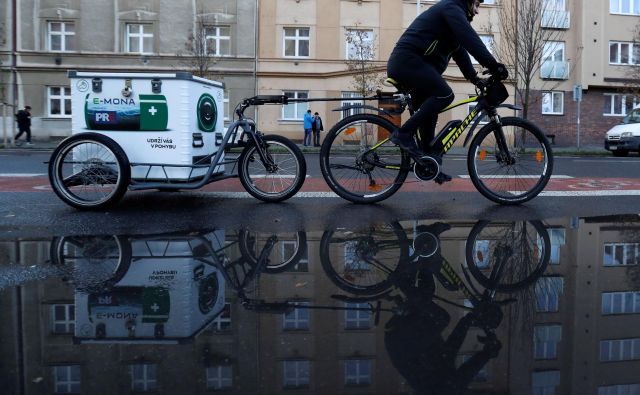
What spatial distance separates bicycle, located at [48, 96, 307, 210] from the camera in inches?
260

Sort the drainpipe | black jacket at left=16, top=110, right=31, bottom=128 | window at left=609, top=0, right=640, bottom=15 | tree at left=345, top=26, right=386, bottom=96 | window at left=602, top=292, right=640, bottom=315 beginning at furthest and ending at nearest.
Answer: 1. window at left=609, top=0, right=640, bottom=15
2. the drainpipe
3. tree at left=345, top=26, right=386, bottom=96
4. black jacket at left=16, top=110, right=31, bottom=128
5. window at left=602, top=292, right=640, bottom=315

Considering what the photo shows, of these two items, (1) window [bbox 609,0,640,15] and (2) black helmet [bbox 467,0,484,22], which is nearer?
(2) black helmet [bbox 467,0,484,22]

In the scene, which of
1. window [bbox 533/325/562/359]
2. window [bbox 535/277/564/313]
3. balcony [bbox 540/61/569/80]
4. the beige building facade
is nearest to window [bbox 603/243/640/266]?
window [bbox 535/277/564/313]

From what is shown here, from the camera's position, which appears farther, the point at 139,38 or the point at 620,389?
the point at 139,38

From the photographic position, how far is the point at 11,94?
37.3 meters

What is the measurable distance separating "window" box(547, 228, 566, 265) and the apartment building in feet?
109

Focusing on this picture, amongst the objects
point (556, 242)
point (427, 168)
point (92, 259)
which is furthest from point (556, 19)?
point (92, 259)

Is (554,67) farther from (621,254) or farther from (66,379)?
(66,379)

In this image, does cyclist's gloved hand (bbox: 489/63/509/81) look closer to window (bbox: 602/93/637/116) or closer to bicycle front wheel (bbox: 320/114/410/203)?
bicycle front wheel (bbox: 320/114/410/203)

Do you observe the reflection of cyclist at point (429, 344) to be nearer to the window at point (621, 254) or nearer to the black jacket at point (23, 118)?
the window at point (621, 254)

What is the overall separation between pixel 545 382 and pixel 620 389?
284 millimetres

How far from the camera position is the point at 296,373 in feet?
9.37

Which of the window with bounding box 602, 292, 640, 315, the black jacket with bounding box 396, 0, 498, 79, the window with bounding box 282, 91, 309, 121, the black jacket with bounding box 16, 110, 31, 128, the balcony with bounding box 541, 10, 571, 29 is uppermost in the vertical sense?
the balcony with bounding box 541, 10, 571, 29

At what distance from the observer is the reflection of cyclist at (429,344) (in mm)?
2785
